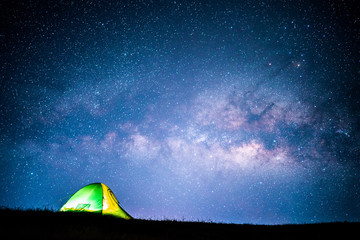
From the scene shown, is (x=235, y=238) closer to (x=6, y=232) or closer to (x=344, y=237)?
(x=344, y=237)

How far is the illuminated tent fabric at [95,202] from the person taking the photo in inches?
367

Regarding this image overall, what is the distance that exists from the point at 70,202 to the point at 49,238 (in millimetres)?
7996

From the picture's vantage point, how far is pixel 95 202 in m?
9.52

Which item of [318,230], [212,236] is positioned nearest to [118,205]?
[212,236]

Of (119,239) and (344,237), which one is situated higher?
(119,239)

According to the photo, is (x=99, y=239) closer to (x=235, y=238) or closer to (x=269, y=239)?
(x=235, y=238)

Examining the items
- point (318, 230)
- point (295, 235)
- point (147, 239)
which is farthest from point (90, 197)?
point (318, 230)

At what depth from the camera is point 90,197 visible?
9727mm

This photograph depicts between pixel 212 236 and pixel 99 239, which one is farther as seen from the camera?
pixel 212 236

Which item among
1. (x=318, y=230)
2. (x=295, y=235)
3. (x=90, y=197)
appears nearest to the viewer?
(x=295, y=235)

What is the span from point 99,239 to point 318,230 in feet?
25.5

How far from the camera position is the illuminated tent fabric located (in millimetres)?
9312

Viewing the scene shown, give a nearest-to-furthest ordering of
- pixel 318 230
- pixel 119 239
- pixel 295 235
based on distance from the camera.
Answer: pixel 119 239, pixel 295 235, pixel 318 230

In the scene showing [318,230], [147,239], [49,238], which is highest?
[49,238]
